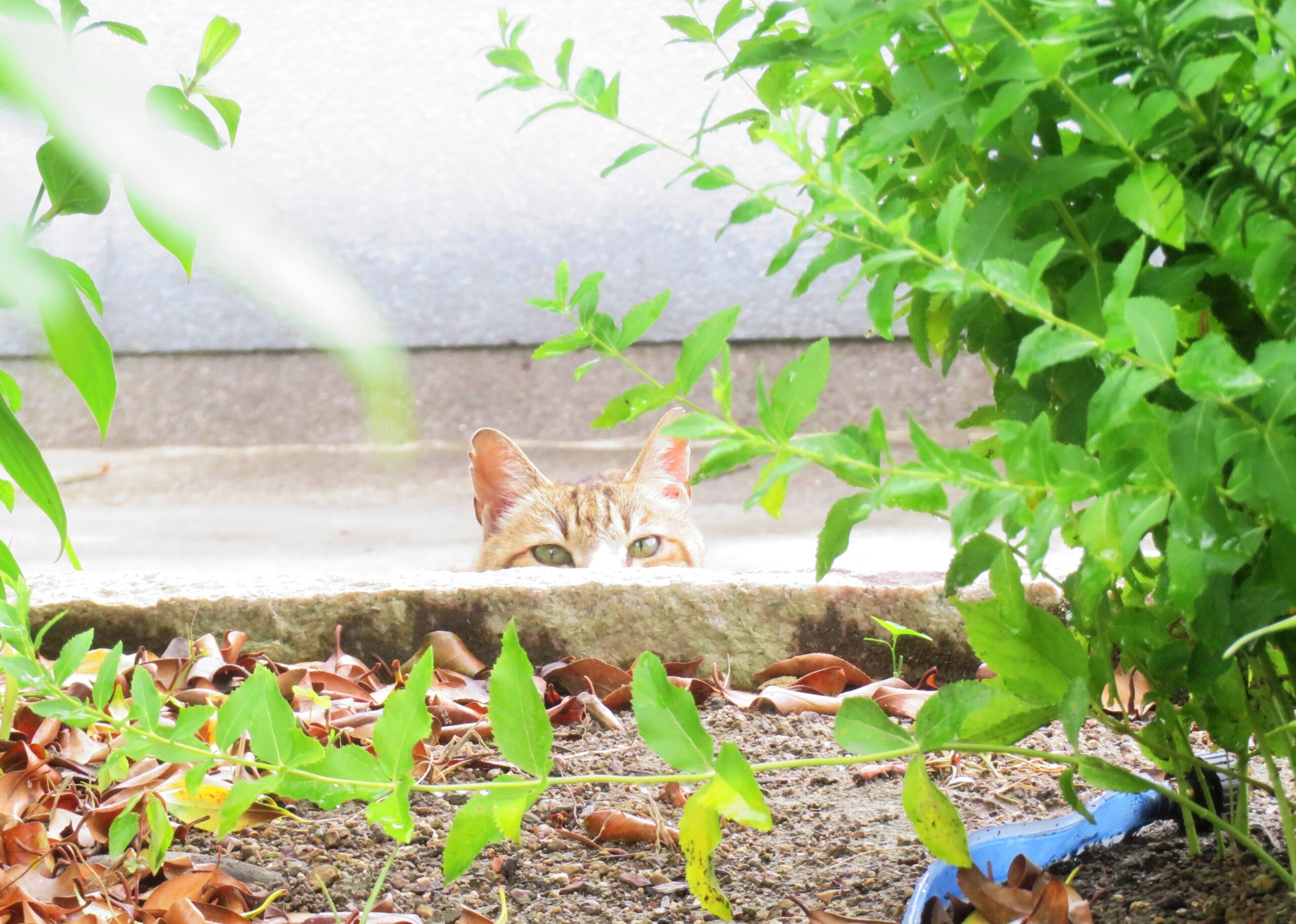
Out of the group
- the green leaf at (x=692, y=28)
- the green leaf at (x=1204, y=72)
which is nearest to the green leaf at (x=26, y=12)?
the green leaf at (x=692, y=28)

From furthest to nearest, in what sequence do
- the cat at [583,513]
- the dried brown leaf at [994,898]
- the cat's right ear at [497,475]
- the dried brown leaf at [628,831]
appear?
the cat's right ear at [497,475]
the cat at [583,513]
the dried brown leaf at [628,831]
the dried brown leaf at [994,898]

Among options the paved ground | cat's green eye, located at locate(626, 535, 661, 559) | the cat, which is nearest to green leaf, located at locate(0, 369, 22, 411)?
the cat

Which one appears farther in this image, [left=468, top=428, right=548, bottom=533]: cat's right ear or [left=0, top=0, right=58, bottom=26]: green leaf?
[left=468, top=428, right=548, bottom=533]: cat's right ear

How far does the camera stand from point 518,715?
1.93 ft

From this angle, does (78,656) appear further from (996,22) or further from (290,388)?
(290,388)

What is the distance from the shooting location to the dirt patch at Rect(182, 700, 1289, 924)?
832mm

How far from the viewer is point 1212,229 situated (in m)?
0.53

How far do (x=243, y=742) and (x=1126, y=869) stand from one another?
31.9 inches

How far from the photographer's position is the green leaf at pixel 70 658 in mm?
771

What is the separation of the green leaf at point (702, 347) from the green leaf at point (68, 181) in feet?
1.47

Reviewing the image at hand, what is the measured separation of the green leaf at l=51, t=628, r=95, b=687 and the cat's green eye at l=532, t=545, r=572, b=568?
1.54 meters

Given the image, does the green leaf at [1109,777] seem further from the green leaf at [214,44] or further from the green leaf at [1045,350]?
the green leaf at [214,44]

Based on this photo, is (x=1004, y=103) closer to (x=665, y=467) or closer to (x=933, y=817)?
(x=933, y=817)

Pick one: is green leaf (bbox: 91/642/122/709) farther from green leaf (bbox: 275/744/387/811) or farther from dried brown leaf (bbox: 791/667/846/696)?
dried brown leaf (bbox: 791/667/846/696)
